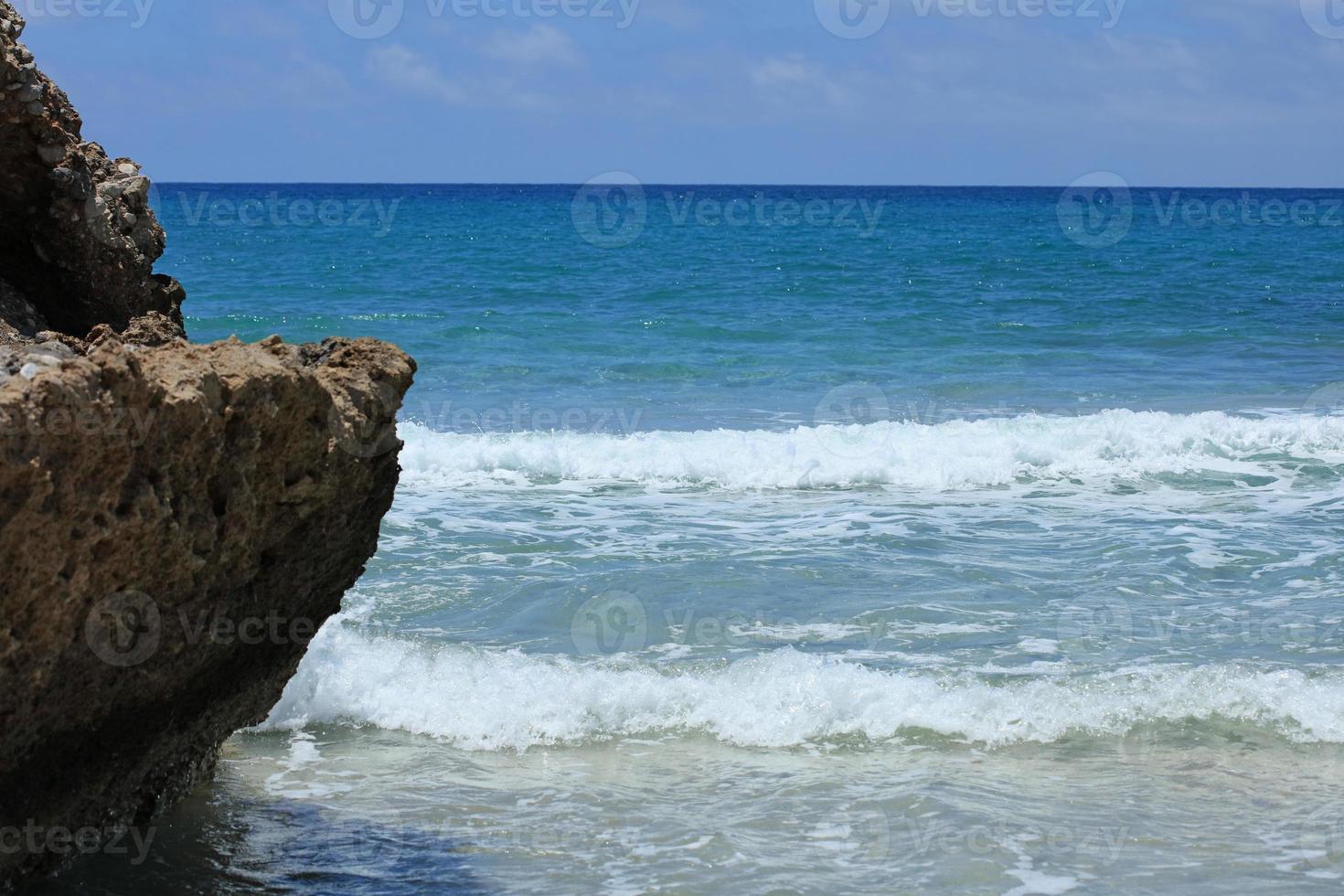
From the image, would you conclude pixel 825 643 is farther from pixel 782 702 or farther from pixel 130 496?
pixel 130 496

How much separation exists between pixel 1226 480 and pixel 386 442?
8.91 meters

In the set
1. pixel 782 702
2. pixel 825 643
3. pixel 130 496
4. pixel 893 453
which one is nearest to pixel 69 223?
pixel 130 496

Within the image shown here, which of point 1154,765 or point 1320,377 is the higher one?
point 1320,377

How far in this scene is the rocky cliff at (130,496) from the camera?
9.50ft

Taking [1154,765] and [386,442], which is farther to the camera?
[1154,765]

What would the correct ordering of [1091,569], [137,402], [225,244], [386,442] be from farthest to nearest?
[225,244], [1091,569], [386,442], [137,402]

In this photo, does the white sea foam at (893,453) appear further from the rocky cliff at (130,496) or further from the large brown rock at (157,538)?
the large brown rock at (157,538)

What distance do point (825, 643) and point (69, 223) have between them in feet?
14.2

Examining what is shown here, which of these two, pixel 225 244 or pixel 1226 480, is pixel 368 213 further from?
pixel 1226 480

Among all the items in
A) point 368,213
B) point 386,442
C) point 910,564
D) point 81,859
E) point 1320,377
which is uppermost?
point 368,213

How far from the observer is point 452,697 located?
244 inches

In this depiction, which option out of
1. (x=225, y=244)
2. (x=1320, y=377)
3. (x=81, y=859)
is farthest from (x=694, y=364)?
(x=225, y=244)

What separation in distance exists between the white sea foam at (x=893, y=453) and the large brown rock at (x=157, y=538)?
Result: 701 centimetres

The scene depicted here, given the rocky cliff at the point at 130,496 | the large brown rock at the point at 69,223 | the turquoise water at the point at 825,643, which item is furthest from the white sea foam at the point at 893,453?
the rocky cliff at the point at 130,496
